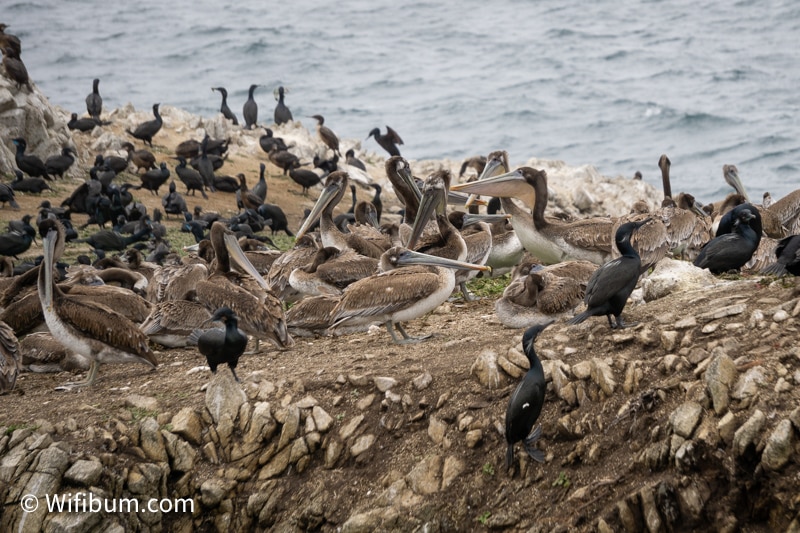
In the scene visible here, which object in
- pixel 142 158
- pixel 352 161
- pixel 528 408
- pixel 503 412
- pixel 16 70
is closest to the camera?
pixel 528 408

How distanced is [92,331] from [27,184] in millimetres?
10685

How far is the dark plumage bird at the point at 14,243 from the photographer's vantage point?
14016 mm

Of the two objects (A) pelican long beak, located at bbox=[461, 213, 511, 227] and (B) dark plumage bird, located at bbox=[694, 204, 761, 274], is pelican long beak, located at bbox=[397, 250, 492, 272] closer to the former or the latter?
(B) dark plumage bird, located at bbox=[694, 204, 761, 274]

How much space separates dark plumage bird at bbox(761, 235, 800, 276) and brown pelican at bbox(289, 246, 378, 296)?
4.11 m

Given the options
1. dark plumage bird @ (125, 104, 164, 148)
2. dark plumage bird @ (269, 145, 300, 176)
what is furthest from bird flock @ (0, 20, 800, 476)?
dark plumage bird @ (125, 104, 164, 148)

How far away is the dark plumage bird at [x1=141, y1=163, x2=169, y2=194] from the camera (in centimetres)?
1941

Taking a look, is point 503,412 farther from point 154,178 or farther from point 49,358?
point 154,178

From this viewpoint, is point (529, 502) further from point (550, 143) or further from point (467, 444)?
point (550, 143)

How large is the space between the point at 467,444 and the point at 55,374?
4.32 metres

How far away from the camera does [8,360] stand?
26.9ft

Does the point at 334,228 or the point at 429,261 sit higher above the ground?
the point at 429,261

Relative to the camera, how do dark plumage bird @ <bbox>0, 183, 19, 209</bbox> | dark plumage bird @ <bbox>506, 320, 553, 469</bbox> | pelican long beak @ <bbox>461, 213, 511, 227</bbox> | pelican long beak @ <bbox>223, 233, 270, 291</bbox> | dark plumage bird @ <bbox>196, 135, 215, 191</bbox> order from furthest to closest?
1. dark plumage bird @ <bbox>196, 135, 215, 191</bbox>
2. dark plumage bird @ <bbox>0, 183, 19, 209</bbox>
3. pelican long beak @ <bbox>461, 213, 511, 227</bbox>
4. pelican long beak @ <bbox>223, 233, 270, 291</bbox>
5. dark plumage bird @ <bbox>506, 320, 553, 469</bbox>

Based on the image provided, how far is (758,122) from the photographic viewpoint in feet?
124

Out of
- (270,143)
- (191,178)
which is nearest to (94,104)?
(270,143)
